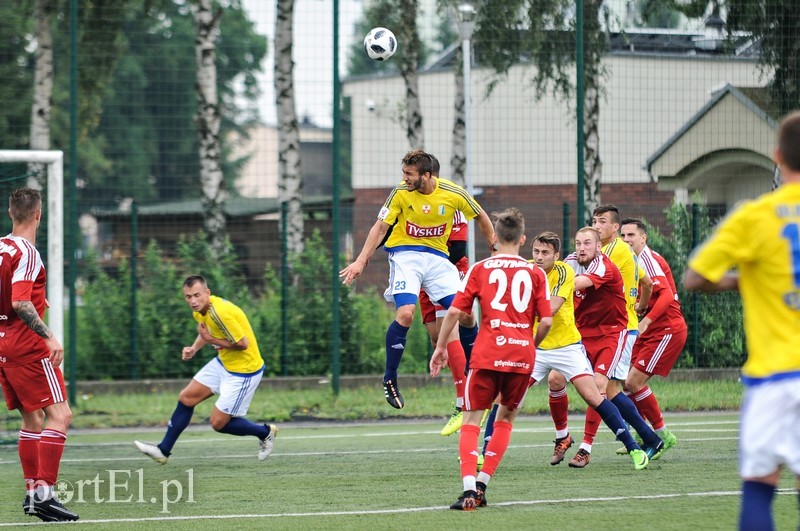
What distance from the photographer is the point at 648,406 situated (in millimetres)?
9586

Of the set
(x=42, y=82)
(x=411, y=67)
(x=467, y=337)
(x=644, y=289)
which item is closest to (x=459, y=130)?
(x=411, y=67)

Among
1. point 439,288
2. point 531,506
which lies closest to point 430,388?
point 439,288

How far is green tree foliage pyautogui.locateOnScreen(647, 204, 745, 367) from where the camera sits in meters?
15.0

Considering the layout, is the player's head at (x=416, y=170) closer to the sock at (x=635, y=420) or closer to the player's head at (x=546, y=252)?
the player's head at (x=546, y=252)

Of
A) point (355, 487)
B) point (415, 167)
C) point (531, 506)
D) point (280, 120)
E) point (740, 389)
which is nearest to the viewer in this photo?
point (531, 506)

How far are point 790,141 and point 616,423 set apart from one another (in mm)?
4646

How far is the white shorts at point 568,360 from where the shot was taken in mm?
8789

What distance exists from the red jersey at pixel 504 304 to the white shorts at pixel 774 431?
2.68 metres

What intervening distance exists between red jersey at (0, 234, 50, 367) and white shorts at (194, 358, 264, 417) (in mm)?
2594

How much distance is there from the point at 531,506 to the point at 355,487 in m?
1.66

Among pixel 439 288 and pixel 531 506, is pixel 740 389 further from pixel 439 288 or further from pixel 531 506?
pixel 531 506

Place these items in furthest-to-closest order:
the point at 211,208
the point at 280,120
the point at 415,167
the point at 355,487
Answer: the point at 280,120 → the point at 211,208 → the point at 415,167 → the point at 355,487

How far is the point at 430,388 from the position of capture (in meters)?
14.8

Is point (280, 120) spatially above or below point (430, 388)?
above
